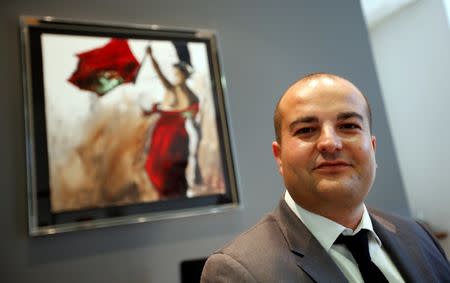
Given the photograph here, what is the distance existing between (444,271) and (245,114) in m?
1.36

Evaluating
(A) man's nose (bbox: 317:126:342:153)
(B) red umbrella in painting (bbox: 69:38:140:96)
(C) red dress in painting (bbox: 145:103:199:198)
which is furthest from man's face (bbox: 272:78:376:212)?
(B) red umbrella in painting (bbox: 69:38:140:96)

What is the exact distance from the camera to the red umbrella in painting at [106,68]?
6.31 ft

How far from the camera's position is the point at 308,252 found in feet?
3.18

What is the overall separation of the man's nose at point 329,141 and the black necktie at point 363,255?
0.84 ft

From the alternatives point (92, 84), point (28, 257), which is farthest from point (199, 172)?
point (28, 257)

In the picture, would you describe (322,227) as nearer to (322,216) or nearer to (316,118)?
(322,216)

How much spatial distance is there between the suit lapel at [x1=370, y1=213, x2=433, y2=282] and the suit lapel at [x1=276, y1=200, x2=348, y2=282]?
26 cm

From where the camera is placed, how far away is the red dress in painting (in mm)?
1939

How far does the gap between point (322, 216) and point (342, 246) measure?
0.32 ft

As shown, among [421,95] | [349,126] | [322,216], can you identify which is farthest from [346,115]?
[421,95]

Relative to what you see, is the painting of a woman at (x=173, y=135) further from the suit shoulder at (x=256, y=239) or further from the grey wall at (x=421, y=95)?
the grey wall at (x=421, y=95)

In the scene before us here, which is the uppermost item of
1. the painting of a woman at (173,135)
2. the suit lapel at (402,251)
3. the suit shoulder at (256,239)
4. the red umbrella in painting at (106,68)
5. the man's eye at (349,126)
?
the red umbrella in painting at (106,68)

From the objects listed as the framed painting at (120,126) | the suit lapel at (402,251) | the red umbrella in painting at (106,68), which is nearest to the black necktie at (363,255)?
the suit lapel at (402,251)

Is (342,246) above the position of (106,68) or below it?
below
